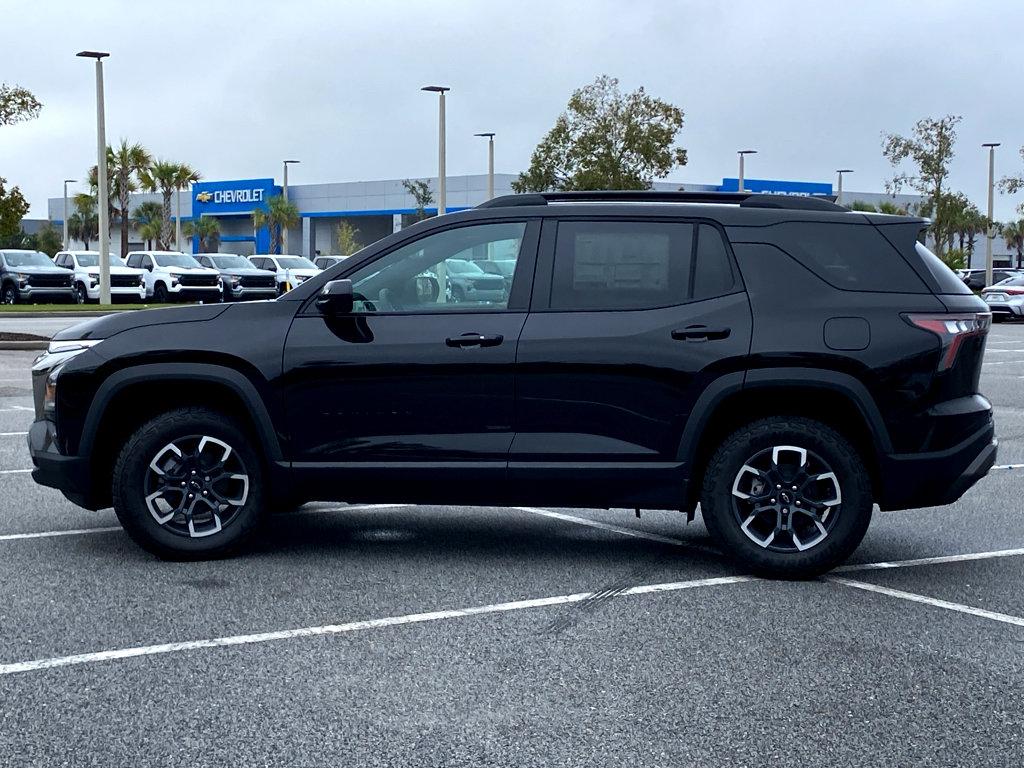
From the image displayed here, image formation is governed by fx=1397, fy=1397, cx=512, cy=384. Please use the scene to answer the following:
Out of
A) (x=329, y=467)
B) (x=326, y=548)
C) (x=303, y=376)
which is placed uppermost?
(x=303, y=376)

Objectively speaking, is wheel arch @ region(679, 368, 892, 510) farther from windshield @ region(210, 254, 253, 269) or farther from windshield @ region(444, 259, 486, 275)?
windshield @ region(210, 254, 253, 269)

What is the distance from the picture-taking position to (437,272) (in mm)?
6957

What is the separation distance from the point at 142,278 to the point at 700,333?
41156mm

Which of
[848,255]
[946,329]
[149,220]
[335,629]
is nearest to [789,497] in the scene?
[946,329]

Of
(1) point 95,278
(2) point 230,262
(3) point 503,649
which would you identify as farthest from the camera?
(2) point 230,262

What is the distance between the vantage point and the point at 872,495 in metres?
6.63

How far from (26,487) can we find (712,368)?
503 centimetres

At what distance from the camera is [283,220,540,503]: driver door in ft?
21.9

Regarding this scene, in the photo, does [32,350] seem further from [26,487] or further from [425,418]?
[425,418]

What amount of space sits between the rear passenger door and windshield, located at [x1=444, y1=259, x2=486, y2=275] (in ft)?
1.29

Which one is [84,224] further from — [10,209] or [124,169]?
[10,209]

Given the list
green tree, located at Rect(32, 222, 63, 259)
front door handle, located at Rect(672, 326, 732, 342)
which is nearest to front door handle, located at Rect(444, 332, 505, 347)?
front door handle, located at Rect(672, 326, 732, 342)

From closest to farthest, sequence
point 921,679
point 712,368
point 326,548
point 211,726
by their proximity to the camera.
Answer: point 211,726, point 921,679, point 712,368, point 326,548

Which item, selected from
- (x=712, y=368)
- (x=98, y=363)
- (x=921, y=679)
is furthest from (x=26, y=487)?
(x=921, y=679)
